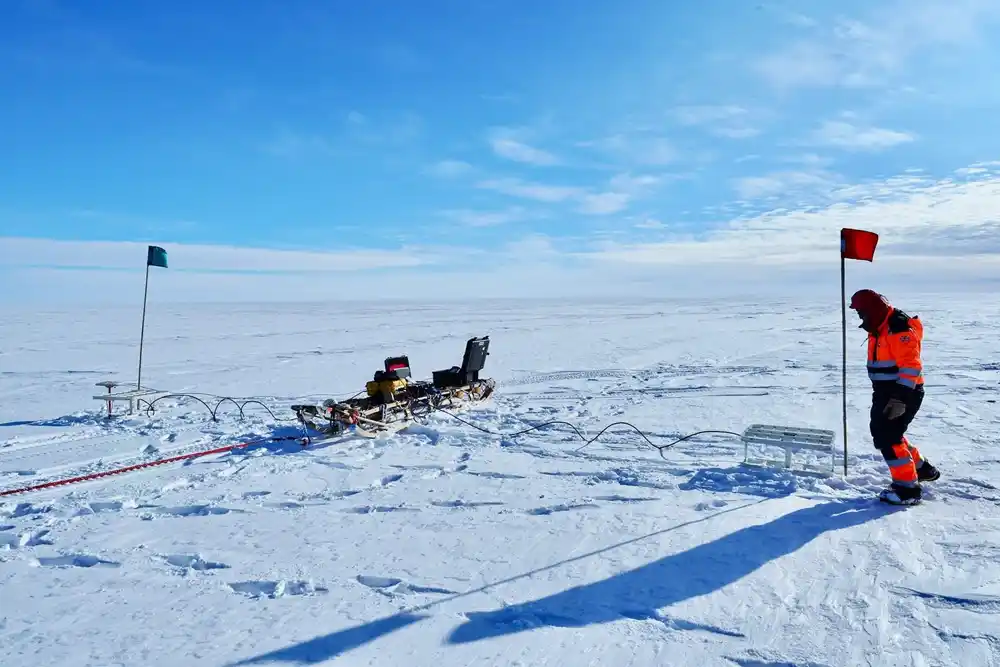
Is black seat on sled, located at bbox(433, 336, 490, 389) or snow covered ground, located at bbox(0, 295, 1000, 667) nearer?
snow covered ground, located at bbox(0, 295, 1000, 667)

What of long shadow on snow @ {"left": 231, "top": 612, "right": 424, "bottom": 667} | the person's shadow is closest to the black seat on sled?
the person's shadow

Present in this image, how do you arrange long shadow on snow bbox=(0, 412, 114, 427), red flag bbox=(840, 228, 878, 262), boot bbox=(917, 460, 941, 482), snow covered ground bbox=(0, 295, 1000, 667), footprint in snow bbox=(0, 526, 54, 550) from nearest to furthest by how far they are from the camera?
snow covered ground bbox=(0, 295, 1000, 667) → footprint in snow bbox=(0, 526, 54, 550) → boot bbox=(917, 460, 941, 482) → red flag bbox=(840, 228, 878, 262) → long shadow on snow bbox=(0, 412, 114, 427)

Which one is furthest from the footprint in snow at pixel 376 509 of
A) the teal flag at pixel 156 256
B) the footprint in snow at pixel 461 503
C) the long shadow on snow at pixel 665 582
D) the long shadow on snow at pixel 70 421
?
the teal flag at pixel 156 256

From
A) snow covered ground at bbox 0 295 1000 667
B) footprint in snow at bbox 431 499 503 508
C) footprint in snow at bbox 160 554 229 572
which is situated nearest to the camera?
snow covered ground at bbox 0 295 1000 667

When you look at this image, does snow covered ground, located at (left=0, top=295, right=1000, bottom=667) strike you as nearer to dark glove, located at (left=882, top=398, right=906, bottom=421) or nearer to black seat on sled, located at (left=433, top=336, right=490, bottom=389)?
dark glove, located at (left=882, top=398, right=906, bottom=421)

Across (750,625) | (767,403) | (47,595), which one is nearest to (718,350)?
(767,403)

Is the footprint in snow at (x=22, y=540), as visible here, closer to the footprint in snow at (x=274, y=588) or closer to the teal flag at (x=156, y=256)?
the footprint in snow at (x=274, y=588)

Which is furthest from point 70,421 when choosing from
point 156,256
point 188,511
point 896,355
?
point 896,355
